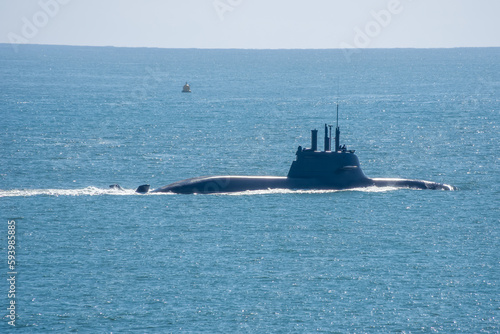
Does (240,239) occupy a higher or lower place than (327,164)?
lower

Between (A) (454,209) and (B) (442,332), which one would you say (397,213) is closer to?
(A) (454,209)

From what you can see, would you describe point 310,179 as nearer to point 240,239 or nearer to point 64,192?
point 240,239

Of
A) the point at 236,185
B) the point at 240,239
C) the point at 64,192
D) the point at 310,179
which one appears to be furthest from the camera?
the point at 64,192

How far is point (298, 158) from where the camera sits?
52.4 meters

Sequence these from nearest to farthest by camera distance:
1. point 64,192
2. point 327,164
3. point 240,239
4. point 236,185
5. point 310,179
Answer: point 240,239
point 327,164
point 310,179
point 236,185
point 64,192

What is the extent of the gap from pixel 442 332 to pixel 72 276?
616 inches

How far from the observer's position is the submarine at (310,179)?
171 feet

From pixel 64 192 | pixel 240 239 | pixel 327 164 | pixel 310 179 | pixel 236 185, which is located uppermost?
pixel 327 164

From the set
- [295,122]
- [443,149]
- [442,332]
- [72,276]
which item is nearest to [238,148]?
[443,149]

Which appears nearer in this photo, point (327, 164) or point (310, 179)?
point (327, 164)

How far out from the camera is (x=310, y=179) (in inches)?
2074

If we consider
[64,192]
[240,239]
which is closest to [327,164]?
[240,239]

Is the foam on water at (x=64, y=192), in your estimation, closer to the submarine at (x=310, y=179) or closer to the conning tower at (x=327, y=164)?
the submarine at (x=310, y=179)

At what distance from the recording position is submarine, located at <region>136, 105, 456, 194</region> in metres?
52.1
